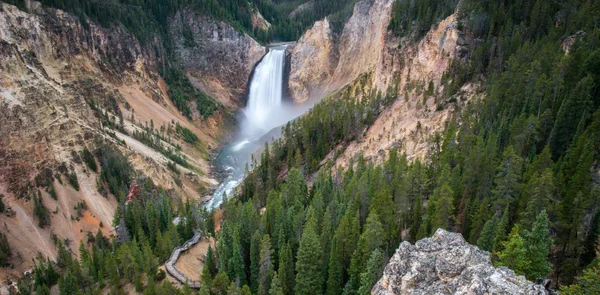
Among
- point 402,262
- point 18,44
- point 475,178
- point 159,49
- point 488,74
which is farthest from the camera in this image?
point 159,49

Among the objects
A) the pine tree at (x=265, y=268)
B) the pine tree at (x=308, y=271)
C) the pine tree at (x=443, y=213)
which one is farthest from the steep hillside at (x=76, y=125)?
the pine tree at (x=443, y=213)

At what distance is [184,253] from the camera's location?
6062 centimetres

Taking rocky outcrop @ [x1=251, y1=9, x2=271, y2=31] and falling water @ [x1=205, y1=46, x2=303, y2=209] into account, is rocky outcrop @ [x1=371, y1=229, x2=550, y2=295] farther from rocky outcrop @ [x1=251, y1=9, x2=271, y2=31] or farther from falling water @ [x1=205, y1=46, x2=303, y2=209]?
rocky outcrop @ [x1=251, y1=9, x2=271, y2=31]

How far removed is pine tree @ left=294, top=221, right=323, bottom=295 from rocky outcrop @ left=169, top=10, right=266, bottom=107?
4179 inches

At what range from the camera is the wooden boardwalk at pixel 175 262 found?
2007 inches

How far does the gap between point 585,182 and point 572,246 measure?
8282mm

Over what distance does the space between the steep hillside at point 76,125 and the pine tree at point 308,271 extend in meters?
48.6

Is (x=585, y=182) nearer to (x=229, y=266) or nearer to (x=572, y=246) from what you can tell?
(x=572, y=246)

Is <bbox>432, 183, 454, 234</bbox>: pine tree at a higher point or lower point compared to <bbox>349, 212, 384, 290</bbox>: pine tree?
higher

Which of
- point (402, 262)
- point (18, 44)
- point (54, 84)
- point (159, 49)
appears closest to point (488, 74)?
point (402, 262)

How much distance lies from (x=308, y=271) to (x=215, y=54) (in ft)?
393

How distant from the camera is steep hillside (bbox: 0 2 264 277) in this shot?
78.8 m

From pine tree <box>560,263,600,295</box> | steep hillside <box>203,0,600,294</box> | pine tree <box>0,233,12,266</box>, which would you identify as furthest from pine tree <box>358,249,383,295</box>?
pine tree <box>0,233,12,266</box>

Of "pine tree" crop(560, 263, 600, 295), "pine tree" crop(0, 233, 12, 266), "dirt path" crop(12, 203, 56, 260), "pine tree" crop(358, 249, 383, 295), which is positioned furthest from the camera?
"dirt path" crop(12, 203, 56, 260)
